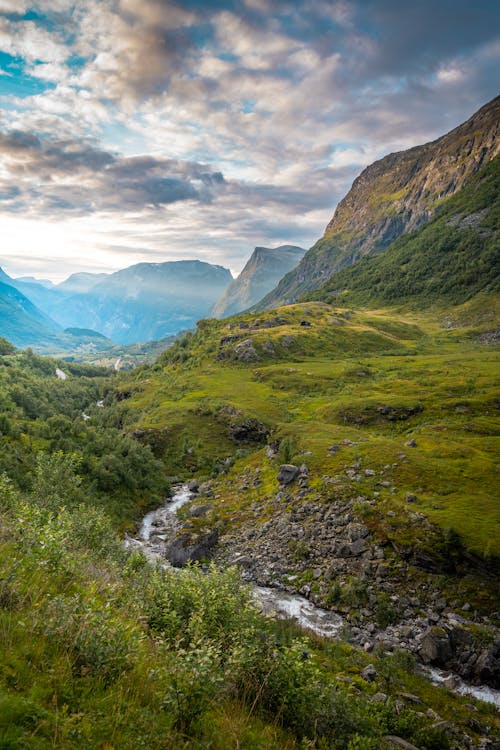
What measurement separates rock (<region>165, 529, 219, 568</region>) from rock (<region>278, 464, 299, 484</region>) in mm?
12403

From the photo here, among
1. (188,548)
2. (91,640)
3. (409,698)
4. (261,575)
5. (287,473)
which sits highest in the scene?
(91,640)

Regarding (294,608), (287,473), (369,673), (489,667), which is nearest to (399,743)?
(369,673)

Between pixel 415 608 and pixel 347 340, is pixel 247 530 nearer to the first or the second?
pixel 415 608

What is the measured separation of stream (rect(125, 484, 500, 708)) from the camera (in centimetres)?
2386

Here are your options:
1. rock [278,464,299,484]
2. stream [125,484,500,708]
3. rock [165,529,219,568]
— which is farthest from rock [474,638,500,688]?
rock [278,464,299,484]

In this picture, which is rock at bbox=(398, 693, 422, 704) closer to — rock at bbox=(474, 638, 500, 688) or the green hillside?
the green hillside

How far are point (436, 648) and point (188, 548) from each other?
2627 centimetres

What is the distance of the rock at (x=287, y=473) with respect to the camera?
171 feet

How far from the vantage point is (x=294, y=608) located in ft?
107

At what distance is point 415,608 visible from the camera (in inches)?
1160

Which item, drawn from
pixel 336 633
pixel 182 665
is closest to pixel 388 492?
pixel 336 633

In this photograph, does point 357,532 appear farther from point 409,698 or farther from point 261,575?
point 409,698

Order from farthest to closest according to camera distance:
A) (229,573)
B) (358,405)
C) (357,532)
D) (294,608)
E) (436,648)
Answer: (358,405), (357,532), (294,608), (436,648), (229,573)

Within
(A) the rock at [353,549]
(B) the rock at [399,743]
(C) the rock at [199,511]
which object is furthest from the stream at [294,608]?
(B) the rock at [399,743]
